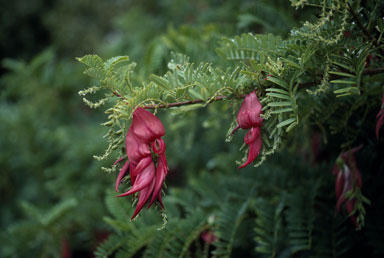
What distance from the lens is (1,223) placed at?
1509 mm

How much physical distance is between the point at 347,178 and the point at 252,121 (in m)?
0.28

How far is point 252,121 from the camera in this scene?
43 centimetres

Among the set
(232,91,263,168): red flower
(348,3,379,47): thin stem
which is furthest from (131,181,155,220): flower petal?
(348,3,379,47): thin stem

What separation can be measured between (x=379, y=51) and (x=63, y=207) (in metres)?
0.86

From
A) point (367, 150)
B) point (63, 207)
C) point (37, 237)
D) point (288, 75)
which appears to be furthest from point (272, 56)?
point (37, 237)

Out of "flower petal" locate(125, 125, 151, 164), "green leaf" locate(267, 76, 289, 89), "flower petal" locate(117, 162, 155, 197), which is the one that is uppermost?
"green leaf" locate(267, 76, 289, 89)

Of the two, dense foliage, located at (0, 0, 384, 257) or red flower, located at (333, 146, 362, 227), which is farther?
red flower, located at (333, 146, 362, 227)

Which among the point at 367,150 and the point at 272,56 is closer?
the point at 272,56

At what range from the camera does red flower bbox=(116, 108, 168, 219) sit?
16.4 inches

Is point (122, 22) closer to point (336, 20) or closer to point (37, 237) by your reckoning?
point (37, 237)

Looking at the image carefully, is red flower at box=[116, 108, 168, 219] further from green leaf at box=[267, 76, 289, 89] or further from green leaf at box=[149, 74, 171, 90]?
green leaf at box=[267, 76, 289, 89]

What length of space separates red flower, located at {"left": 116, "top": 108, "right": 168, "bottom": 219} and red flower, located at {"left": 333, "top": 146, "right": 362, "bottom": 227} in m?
0.35

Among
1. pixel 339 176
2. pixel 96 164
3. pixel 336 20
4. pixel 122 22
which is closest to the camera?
pixel 336 20

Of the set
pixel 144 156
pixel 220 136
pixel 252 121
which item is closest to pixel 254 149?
pixel 252 121
